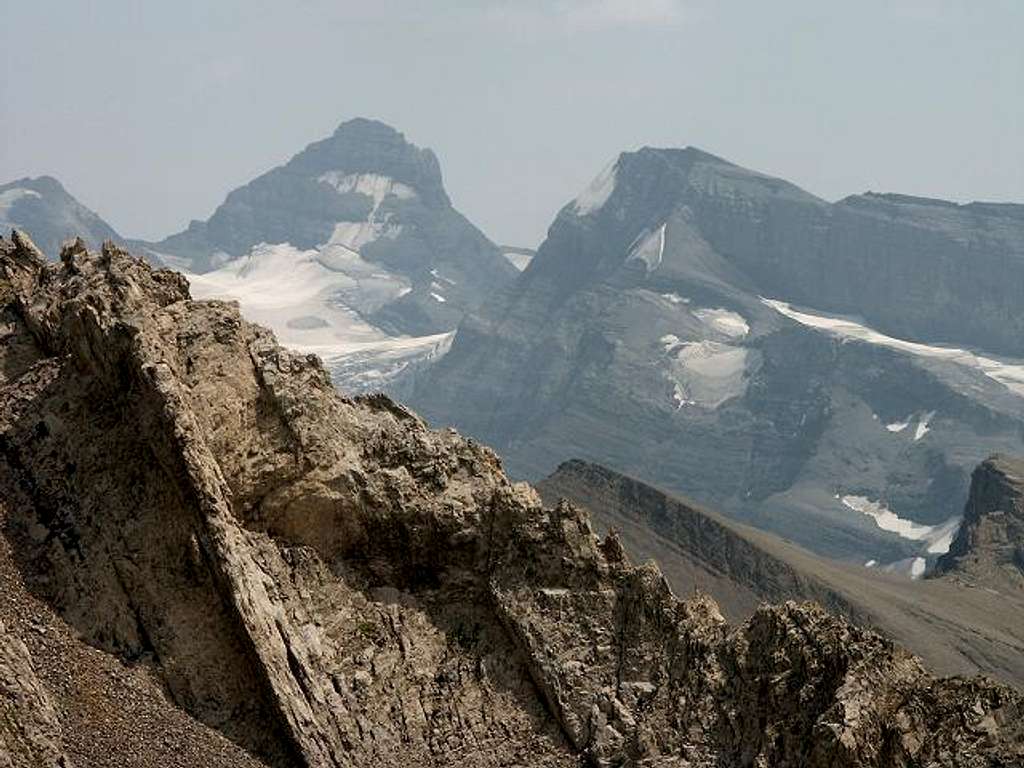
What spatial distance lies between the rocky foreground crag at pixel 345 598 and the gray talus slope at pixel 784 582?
325 ft

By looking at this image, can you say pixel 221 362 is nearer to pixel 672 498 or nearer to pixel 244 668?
pixel 244 668

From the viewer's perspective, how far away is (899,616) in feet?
500

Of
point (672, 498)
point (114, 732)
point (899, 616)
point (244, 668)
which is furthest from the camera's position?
point (672, 498)

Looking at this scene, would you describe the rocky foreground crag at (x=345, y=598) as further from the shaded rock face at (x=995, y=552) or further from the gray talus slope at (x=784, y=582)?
the shaded rock face at (x=995, y=552)

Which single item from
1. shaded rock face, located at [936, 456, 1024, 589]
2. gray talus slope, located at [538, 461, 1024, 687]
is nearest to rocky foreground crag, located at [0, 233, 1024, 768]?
gray talus slope, located at [538, 461, 1024, 687]

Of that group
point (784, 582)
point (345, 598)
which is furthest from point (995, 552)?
point (345, 598)

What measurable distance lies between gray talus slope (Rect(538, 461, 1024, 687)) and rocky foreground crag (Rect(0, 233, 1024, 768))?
98961 mm

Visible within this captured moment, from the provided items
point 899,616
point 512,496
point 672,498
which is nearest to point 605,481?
point 672,498

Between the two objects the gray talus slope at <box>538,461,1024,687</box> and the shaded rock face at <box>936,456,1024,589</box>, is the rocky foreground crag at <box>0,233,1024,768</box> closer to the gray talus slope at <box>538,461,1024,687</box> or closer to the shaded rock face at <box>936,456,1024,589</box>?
the gray talus slope at <box>538,461,1024,687</box>

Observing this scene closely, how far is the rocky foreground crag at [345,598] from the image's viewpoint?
3962 centimetres

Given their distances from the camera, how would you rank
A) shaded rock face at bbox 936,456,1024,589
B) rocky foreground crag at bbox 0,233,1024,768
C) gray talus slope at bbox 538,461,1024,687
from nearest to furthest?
1. rocky foreground crag at bbox 0,233,1024,768
2. gray talus slope at bbox 538,461,1024,687
3. shaded rock face at bbox 936,456,1024,589

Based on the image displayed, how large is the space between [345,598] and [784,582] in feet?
405

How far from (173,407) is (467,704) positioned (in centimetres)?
1032

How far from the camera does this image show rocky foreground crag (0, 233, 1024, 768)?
39625 mm
